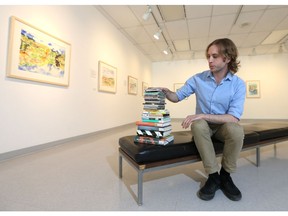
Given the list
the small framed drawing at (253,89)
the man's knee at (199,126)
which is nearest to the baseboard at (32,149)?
the man's knee at (199,126)

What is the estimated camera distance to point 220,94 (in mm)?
1409

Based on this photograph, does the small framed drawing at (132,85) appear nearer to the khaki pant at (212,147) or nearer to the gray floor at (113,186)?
the gray floor at (113,186)

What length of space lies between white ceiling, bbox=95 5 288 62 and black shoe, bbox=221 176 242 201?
143 inches

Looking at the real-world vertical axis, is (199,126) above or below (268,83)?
below

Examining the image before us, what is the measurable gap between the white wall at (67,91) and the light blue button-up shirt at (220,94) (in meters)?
2.21

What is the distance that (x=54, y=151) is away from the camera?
92.8 inches

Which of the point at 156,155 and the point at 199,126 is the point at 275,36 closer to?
the point at 199,126

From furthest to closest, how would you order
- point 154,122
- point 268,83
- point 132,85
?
point 268,83 → point 132,85 → point 154,122

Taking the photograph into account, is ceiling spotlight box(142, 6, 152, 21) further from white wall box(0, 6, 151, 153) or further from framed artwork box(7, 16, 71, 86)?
framed artwork box(7, 16, 71, 86)

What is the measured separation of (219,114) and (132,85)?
4486mm

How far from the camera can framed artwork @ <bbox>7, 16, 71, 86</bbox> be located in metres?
2.07

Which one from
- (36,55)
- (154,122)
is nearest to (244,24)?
(154,122)

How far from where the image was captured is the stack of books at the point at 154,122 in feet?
4.20

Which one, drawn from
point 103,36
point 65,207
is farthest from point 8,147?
point 103,36
